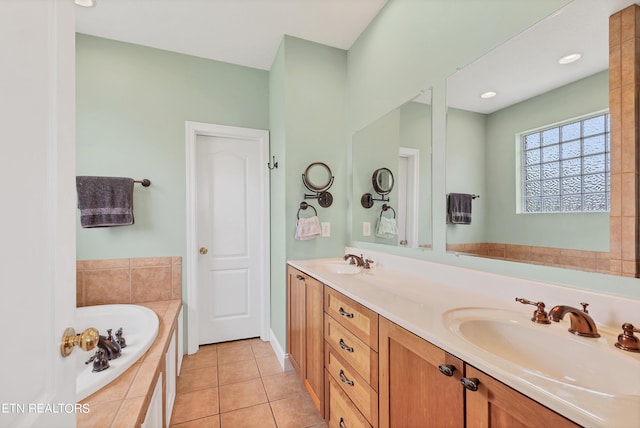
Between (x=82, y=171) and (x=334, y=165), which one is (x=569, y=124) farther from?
(x=82, y=171)

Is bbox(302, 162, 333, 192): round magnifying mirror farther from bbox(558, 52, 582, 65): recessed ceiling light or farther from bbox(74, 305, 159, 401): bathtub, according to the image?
bbox(558, 52, 582, 65): recessed ceiling light

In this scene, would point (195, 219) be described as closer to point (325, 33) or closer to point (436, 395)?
point (325, 33)

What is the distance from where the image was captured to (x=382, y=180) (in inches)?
82.7

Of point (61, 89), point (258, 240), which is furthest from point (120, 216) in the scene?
point (61, 89)

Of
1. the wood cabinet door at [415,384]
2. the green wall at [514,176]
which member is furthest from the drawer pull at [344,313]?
the green wall at [514,176]

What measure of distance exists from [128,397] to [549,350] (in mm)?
1581

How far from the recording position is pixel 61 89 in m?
0.65

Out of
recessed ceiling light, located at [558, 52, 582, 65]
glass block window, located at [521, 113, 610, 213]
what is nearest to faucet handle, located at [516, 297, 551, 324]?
glass block window, located at [521, 113, 610, 213]

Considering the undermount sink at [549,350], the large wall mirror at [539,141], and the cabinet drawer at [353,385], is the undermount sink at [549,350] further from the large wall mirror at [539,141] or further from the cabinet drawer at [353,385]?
the cabinet drawer at [353,385]

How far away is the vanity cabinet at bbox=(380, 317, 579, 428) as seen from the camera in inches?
24.0

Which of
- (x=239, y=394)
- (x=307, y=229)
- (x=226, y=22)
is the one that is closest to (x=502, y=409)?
(x=307, y=229)

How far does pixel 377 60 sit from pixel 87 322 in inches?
116

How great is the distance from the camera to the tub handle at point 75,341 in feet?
2.08

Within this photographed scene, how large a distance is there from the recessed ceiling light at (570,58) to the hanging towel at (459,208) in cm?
62
